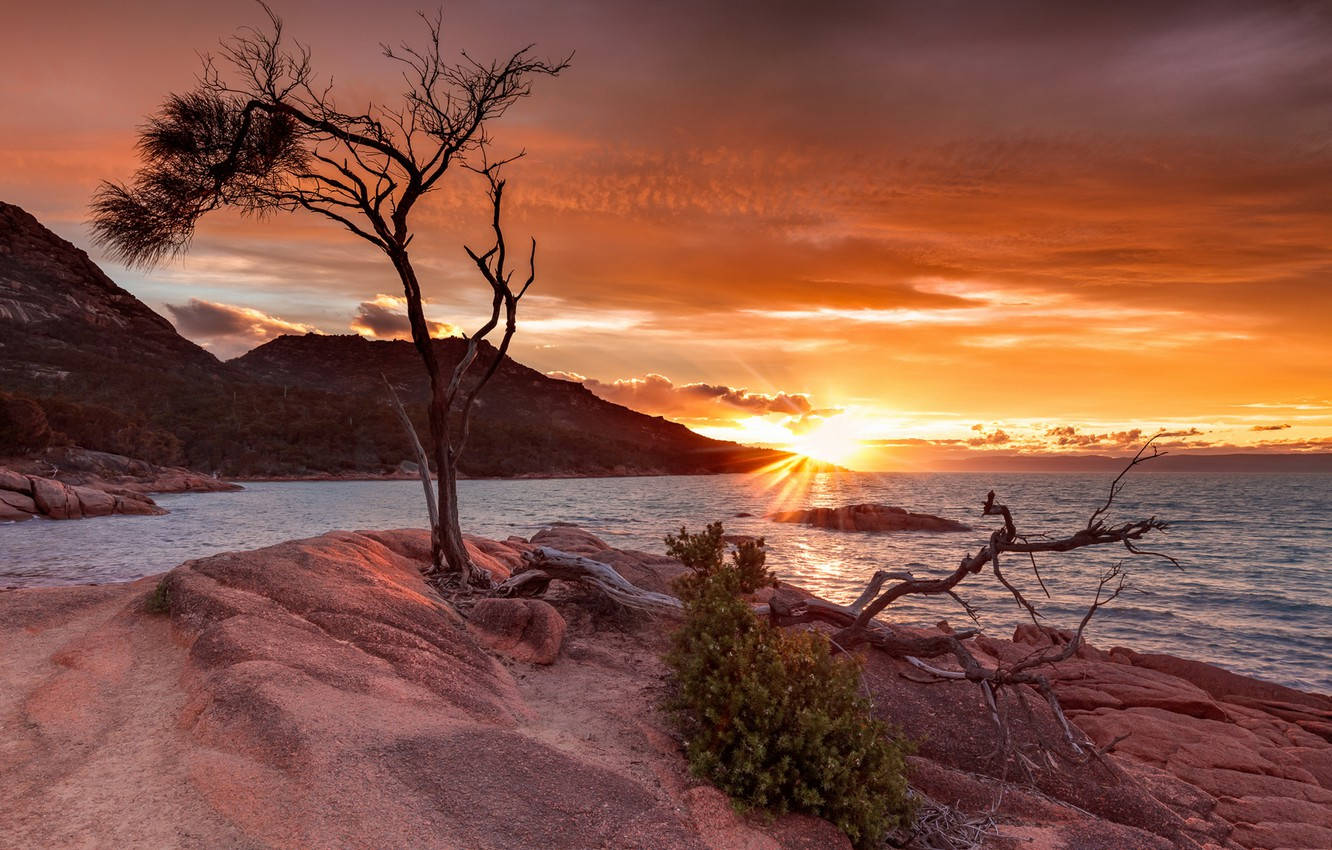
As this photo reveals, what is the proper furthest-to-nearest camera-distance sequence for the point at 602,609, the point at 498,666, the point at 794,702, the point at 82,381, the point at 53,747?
the point at 82,381, the point at 602,609, the point at 498,666, the point at 794,702, the point at 53,747

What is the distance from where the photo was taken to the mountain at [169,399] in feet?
319

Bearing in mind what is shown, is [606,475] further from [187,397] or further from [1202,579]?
[1202,579]

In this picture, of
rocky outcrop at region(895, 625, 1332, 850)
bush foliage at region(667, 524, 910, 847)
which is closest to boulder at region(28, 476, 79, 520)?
bush foliage at region(667, 524, 910, 847)

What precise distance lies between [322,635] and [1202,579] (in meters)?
39.5

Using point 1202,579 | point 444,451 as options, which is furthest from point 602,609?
point 1202,579

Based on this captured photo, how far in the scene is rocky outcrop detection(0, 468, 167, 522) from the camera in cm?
4162

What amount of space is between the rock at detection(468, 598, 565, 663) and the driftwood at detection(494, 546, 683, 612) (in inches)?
61.6

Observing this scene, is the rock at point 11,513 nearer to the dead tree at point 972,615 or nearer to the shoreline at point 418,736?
the shoreline at point 418,736

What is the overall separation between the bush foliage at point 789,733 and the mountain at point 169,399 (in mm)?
77766

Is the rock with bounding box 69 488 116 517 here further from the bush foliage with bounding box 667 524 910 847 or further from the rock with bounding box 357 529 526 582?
the bush foliage with bounding box 667 524 910 847

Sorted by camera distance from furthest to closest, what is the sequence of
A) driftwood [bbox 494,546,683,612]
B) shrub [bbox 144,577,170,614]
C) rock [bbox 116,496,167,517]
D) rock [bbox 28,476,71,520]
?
1. rock [bbox 116,496,167,517]
2. rock [bbox 28,476,71,520]
3. driftwood [bbox 494,546,683,612]
4. shrub [bbox 144,577,170,614]

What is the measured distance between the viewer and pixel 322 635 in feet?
27.8

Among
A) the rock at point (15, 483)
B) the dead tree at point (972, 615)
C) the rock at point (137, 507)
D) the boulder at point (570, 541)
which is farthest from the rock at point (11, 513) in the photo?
the dead tree at point (972, 615)

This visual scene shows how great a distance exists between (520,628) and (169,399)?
130 meters
